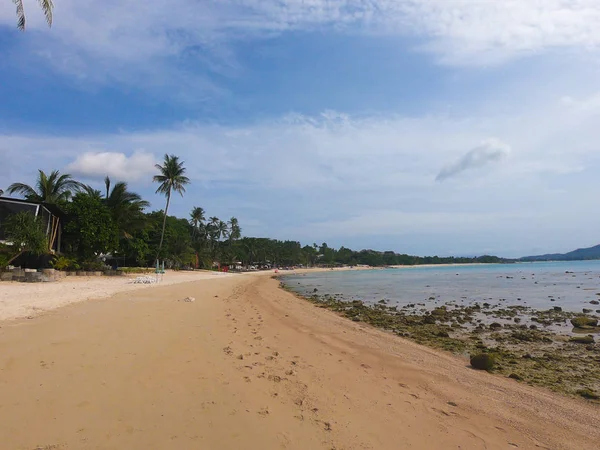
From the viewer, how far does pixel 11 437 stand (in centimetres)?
362

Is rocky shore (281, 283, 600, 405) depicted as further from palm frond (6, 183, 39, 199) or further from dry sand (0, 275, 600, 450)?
palm frond (6, 183, 39, 199)

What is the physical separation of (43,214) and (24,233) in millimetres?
6316

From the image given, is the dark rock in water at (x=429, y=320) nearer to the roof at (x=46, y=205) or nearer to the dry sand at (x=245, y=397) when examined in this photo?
the dry sand at (x=245, y=397)

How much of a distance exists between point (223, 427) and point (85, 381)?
242 centimetres

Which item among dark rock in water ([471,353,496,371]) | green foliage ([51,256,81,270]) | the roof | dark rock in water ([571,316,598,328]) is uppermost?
the roof

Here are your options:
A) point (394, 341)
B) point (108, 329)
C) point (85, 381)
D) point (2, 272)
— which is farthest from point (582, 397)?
point (2, 272)

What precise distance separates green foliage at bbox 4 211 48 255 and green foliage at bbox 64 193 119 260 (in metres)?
6.83

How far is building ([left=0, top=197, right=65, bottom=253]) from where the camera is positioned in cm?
2511

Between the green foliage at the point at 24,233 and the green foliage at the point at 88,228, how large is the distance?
683cm

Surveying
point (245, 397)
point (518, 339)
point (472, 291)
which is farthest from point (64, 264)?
point (472, 291)

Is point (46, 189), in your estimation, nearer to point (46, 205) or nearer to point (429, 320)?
point (46, 205)

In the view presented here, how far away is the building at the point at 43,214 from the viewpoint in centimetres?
2511

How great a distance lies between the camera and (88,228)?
29562 millimetres

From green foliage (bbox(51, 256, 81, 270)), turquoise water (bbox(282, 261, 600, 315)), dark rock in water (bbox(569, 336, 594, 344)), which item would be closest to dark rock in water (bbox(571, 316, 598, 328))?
dark rock in water (bbox(569, 336, 594, 344))
